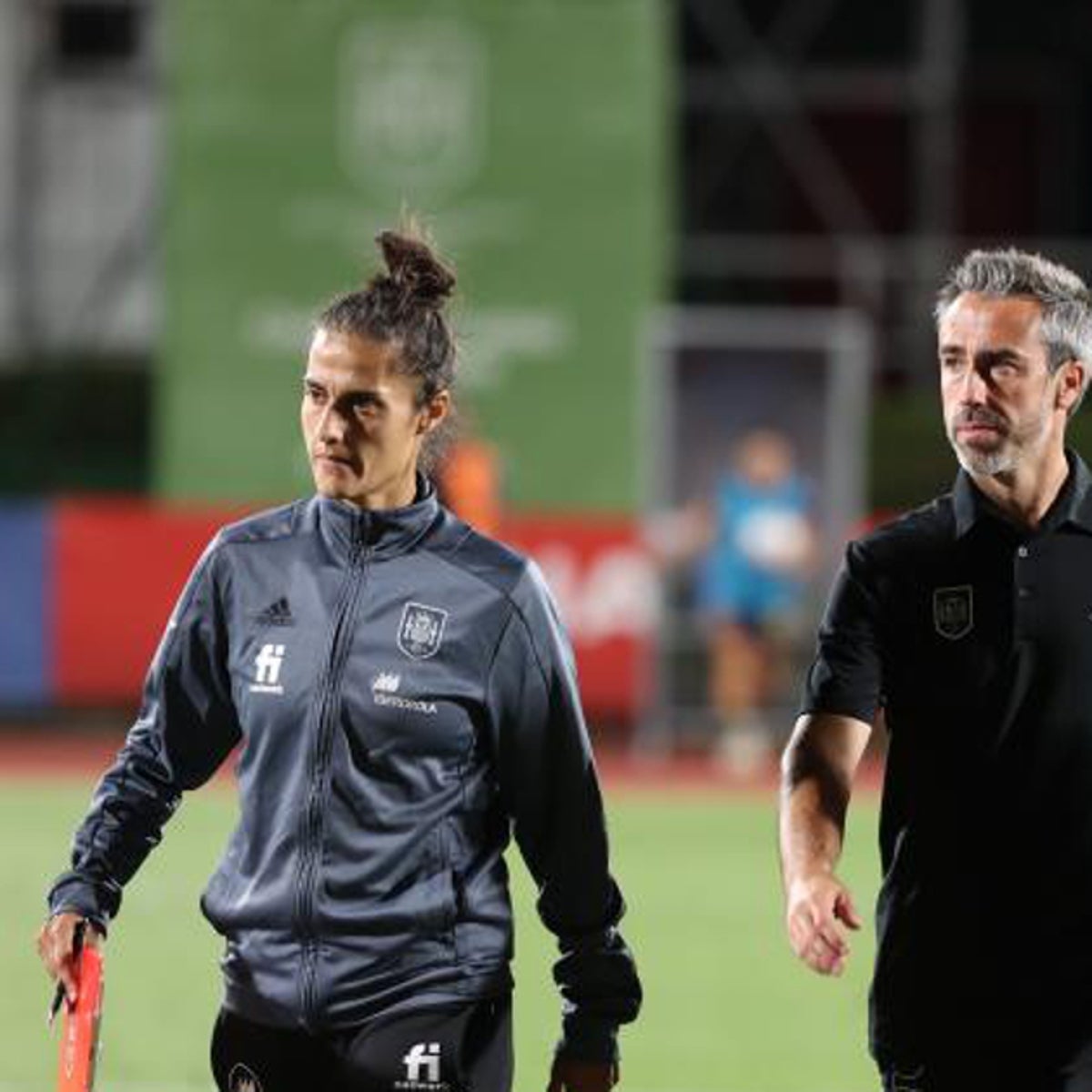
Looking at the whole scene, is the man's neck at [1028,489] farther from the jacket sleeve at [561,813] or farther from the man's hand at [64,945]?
the man's hand at [64,945]

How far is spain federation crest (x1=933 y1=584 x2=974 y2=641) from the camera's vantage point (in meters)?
5.19

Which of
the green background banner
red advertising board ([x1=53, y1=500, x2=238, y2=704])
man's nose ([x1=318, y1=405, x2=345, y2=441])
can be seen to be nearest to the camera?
man's nose ([x1=318, y1=405, x2=345, y2=441])

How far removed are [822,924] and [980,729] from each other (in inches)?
17.6

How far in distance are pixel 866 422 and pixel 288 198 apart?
6.30 m

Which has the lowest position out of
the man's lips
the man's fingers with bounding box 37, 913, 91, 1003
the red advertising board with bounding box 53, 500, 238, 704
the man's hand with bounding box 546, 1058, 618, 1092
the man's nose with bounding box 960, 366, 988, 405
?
the red advertising board with bounding box 53, 500, 238, 704

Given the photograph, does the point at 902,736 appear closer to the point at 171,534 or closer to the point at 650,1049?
the point at 650,1049

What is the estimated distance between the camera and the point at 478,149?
19.0 meters

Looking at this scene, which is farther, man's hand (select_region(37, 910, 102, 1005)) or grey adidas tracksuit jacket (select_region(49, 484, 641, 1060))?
man's hand (select_region(37, 910, 102, 1005))

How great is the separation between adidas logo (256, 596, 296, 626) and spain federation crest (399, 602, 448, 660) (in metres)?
0.18

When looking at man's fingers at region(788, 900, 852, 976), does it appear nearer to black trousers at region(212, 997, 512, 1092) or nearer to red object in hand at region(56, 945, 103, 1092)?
black trousers at region(212, 997, 512, 1092)

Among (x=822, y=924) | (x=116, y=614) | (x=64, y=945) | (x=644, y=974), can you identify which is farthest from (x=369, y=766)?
(x=116, y=614)

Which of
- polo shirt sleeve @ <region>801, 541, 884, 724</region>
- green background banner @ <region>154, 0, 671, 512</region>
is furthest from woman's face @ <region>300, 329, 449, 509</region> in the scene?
green background banner @ <region>154, 0, 671, 512</region>

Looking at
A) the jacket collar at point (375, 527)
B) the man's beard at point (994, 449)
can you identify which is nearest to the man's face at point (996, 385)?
the man's beard at point (994, 449)

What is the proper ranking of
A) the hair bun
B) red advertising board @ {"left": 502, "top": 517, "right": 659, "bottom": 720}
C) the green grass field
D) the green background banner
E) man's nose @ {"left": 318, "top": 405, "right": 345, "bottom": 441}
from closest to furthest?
man's nose @ {"left": 318, "top": 405, "right": 345, "bottom": 441}
the hair bun
the green grass field
the green background banner
red advertising board @ {"left": 502, "top": 517, "right": 659, "bottom": 720}
